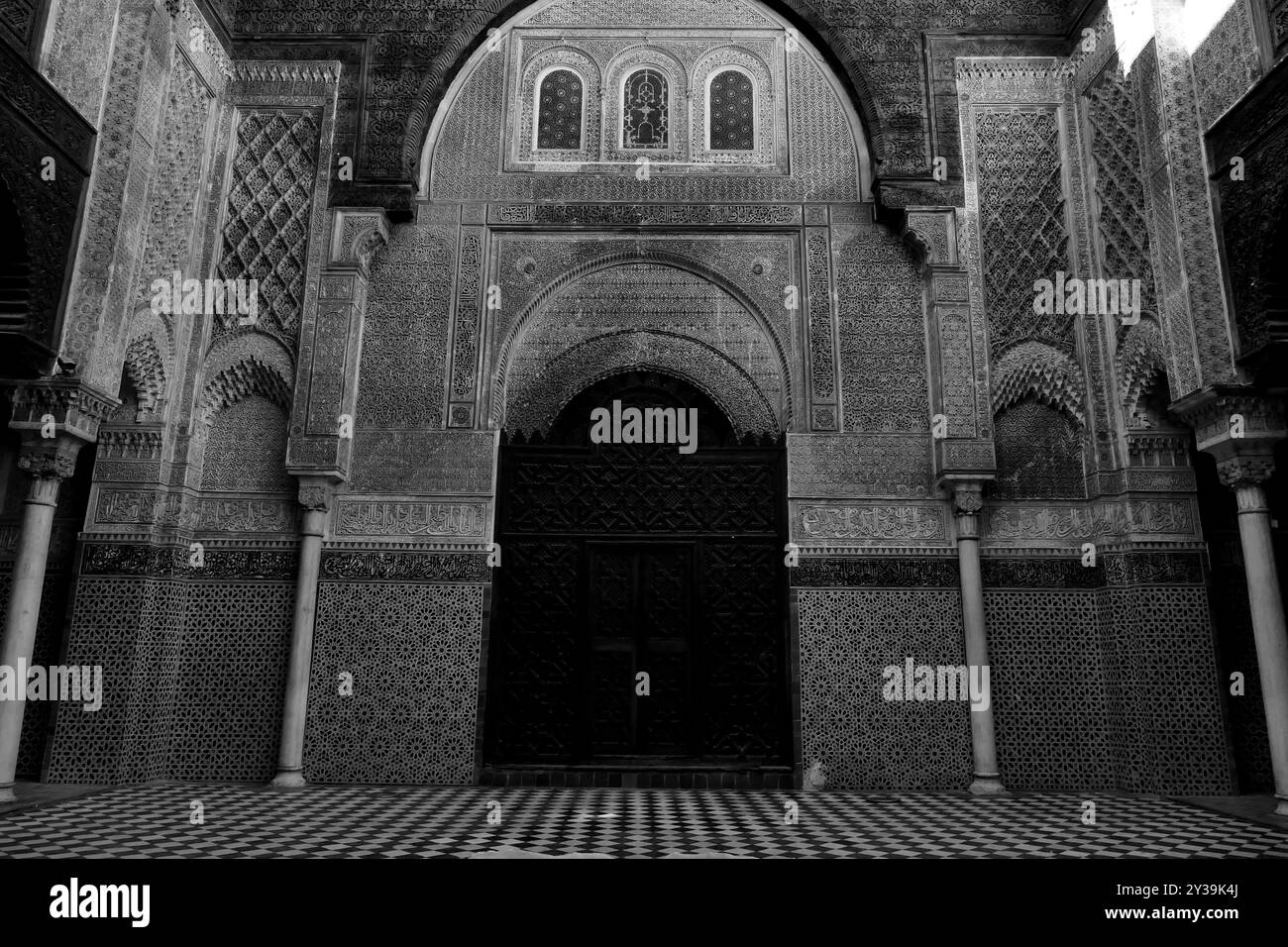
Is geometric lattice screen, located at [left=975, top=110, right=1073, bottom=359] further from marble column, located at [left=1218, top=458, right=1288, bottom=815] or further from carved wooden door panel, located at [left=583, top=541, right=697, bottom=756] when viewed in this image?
carved wooden door panel, located at [left=583, top=541, right=697, bottom=756]

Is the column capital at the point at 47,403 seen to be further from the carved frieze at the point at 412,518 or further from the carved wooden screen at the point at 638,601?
the carved wooden screen at the point at 638,601

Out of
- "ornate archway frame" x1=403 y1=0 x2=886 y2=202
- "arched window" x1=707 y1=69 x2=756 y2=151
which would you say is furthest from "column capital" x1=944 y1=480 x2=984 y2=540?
"arched window" x1=707 y1=69 x2=756 y2=151

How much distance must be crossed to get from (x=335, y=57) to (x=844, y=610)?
5.35m

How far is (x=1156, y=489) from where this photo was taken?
5.66 m

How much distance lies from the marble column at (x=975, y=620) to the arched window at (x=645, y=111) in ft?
10.9

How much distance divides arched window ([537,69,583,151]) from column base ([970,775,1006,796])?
16.8 feet

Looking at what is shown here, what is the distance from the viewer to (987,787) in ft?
17.8

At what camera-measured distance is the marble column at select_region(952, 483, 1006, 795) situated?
548cm

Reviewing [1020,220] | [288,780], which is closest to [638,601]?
[288,780]

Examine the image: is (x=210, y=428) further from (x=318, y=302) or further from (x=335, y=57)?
(x=335, y=57)

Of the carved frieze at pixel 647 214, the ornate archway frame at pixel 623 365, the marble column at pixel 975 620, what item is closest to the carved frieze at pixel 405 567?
the ornate archway frame at pixel 623 365

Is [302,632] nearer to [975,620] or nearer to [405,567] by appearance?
[405,567]

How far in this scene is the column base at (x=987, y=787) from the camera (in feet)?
17.8

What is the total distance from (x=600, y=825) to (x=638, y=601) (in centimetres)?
183
